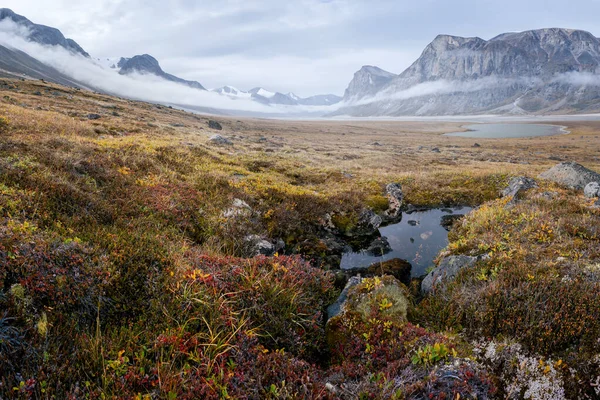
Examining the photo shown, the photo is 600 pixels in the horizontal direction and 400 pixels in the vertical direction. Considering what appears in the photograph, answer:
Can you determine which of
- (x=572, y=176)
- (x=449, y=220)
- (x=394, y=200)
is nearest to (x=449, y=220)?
(x=449, y=220)

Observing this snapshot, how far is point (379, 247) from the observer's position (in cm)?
1439

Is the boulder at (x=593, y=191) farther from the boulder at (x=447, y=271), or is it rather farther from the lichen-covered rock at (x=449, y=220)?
the boulder at (x=447, y=271)

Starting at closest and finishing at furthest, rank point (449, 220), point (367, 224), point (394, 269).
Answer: point (394, 269) → point (367, 224) → point (449, 220)

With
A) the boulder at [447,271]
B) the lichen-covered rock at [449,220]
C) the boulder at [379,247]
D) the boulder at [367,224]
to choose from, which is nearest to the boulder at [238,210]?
the boulder at [367,224]

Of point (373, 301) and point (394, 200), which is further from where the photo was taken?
point (394, 200)

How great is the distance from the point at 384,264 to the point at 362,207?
19.7 feet

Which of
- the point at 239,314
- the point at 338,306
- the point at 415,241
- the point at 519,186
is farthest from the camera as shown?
the point at 519,186

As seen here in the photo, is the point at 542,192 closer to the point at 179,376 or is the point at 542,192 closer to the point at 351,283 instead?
the point at 351,283

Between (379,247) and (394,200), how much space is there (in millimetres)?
6277

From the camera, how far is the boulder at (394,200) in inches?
741

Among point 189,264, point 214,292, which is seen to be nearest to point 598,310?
point 214,292

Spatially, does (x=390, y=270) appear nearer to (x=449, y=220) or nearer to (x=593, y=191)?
(x=449, y=220)

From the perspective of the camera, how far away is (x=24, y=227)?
233 inches

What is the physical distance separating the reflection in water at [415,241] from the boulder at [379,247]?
226 millimetres
